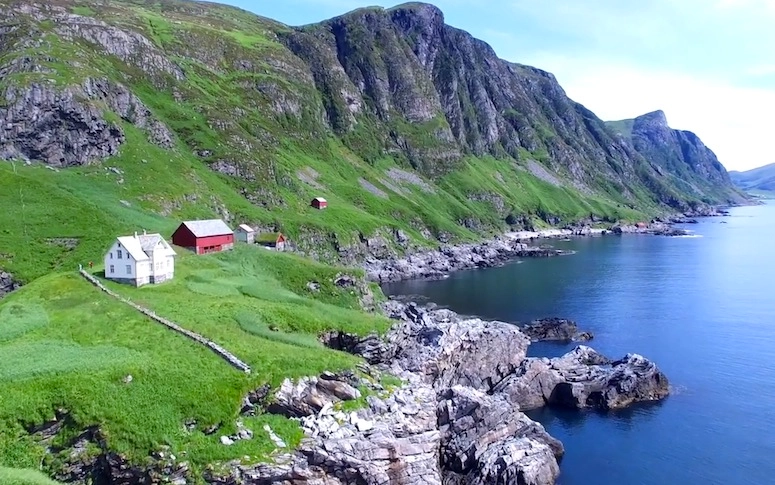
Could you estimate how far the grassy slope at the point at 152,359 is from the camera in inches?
1633

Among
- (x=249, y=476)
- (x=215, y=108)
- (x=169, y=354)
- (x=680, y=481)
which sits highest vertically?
(x=215, y=108)

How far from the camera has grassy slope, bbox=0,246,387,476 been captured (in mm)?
41469

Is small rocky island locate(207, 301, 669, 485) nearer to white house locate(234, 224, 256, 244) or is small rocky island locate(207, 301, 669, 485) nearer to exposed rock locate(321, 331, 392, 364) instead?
exposed rock locate(321, 331, 392, 364)

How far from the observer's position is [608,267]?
180250 millimetres

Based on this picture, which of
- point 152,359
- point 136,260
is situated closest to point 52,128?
point 136,260

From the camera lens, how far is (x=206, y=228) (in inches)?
3548

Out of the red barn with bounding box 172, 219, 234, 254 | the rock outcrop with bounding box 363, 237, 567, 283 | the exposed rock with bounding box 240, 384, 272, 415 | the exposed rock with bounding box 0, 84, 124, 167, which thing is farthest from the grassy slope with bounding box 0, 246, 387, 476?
the rock outcrop with bounding box 363, 237, 567, 283

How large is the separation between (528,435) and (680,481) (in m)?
14.8

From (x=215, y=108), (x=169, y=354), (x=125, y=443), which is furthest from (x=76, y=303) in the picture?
(x=215, y=108)

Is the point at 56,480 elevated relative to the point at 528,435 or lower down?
elevated

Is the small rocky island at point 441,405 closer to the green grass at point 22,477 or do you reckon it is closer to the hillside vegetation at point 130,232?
the hillside vegetation at point 130,232

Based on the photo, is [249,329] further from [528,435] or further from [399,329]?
[528,435]

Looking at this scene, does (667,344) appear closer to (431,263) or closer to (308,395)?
(308,395)

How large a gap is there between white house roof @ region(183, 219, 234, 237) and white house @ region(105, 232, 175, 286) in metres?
17.5
